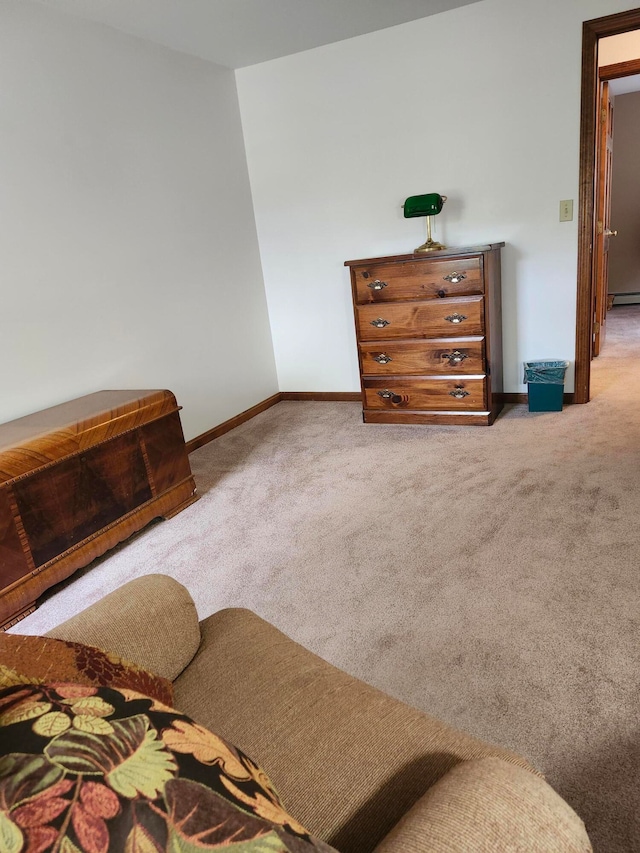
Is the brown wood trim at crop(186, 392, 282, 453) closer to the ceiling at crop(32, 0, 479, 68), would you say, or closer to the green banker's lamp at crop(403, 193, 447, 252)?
the green banker's lamp at crop(403, 193, 447, 252)

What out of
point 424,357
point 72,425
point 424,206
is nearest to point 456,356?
point 424,357

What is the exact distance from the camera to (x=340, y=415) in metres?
4.08

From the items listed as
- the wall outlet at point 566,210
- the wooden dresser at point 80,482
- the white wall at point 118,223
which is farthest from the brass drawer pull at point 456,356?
the wooden dresser at point 80,482

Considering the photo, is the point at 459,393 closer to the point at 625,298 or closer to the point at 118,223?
the point at 118,223

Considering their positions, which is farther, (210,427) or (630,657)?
(210,427)

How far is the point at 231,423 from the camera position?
160 inches

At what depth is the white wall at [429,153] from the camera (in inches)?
128

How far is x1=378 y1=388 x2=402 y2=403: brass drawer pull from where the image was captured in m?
3.67

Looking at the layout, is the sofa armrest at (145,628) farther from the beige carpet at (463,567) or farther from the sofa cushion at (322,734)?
the beige carpet at (463,567)

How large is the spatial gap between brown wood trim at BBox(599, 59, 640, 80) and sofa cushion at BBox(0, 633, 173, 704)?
494 centimetres

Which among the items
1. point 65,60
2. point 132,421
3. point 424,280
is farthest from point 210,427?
point 65,60

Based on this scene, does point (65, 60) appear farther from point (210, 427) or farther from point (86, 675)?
point (86, 675)

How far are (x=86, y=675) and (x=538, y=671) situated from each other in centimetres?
123

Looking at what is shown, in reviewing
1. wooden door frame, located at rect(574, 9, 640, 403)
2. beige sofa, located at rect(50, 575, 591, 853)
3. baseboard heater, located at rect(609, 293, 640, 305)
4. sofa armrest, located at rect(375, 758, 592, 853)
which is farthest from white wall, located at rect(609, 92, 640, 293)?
sofa armrest, located at rect(375, 758, 592, 853)
